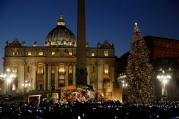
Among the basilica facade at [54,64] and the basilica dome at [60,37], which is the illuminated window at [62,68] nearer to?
the basilica facade at [54,64]

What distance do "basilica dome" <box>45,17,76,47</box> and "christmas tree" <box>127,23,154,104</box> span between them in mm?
86674

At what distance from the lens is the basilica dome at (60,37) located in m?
137

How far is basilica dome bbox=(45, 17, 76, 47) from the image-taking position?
136875 millimetres

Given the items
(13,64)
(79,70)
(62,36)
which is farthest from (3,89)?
(79,70)

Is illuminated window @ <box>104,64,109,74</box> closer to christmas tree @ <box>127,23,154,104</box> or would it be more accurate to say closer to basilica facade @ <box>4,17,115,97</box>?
basilica facade @ <box>4,17,115,97</box>

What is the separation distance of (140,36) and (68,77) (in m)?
77.6

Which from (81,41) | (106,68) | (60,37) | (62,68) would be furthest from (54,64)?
(81,41)

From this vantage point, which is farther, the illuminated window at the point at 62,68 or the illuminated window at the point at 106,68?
the illuminated window at the point at 62,68

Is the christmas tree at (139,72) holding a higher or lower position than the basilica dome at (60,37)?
lower

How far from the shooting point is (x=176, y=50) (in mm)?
100750

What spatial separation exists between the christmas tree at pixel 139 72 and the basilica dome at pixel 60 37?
8667cm

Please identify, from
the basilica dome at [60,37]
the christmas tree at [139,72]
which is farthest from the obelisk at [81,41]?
the basilica dome at [60,37]

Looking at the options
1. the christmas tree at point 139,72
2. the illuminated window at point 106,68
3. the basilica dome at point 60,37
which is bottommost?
the christmas tree at point 139,72

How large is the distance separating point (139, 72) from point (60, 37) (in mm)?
92150
